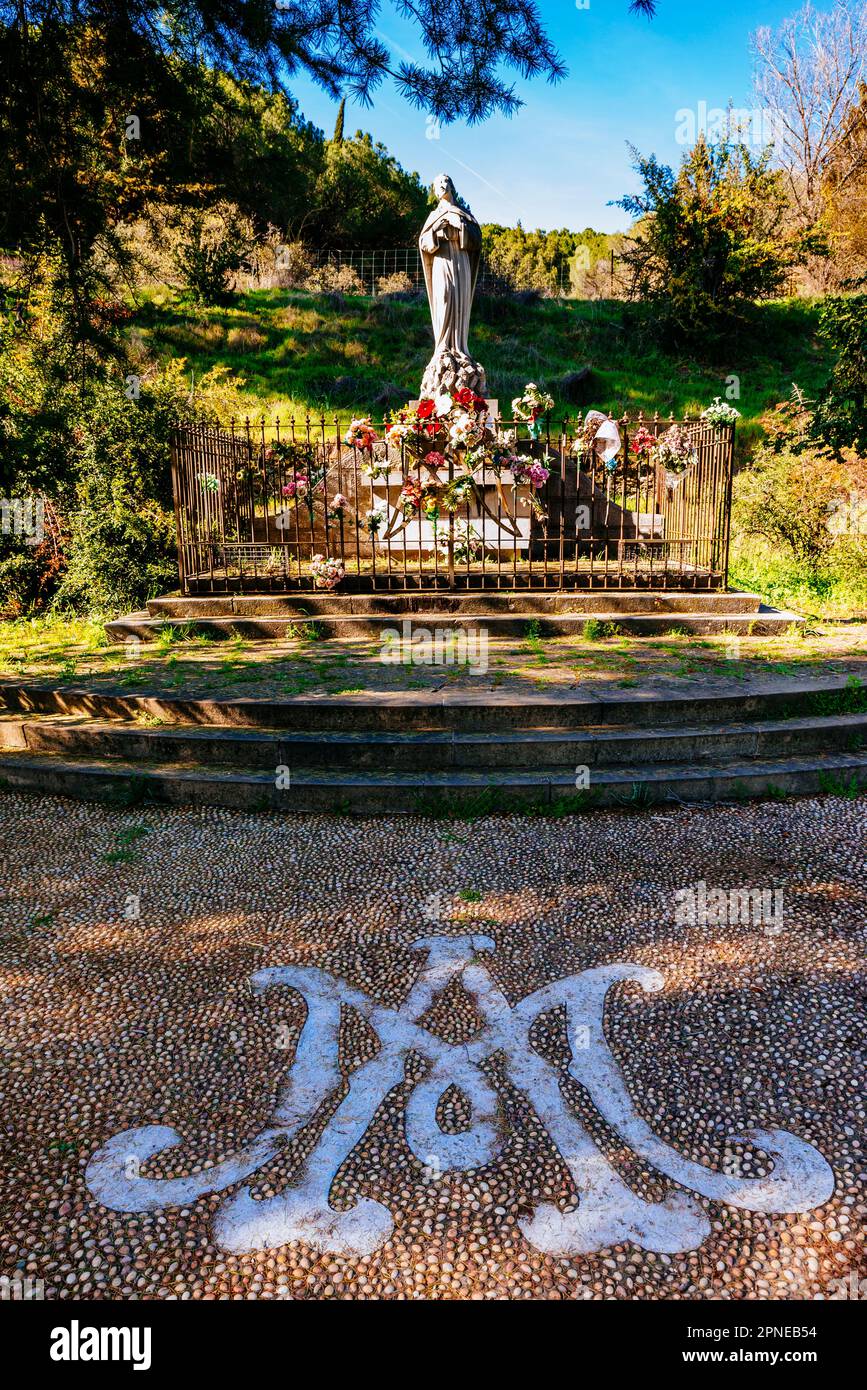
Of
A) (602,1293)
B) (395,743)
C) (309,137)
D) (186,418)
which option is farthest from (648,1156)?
(186,418)

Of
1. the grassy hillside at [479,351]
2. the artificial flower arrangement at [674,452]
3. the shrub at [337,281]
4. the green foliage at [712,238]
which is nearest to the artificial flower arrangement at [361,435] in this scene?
the artificial flower arrangement at [674,452]

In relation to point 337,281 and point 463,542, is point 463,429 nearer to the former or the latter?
point 463,542

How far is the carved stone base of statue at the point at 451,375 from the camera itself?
10039mm

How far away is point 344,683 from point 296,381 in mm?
20224

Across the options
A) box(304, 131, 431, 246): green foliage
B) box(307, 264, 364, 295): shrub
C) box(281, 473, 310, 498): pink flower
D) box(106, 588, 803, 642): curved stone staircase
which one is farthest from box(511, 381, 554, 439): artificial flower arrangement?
box(304, 131, 431, 246): green foliage

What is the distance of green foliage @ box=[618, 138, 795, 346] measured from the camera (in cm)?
2483

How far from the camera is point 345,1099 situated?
2.29 meters

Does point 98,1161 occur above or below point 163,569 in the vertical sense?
below

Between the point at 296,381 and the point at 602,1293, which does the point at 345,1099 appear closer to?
the point at 602,1293

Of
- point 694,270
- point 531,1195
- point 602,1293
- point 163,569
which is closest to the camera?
point 602,1293

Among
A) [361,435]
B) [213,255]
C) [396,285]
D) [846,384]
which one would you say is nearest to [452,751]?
[361,435]

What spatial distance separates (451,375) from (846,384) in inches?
192

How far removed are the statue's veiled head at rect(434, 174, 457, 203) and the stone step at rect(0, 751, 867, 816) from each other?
884 centimetres

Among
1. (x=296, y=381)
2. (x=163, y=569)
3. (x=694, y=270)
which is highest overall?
Answer: (x=694, y=270)
